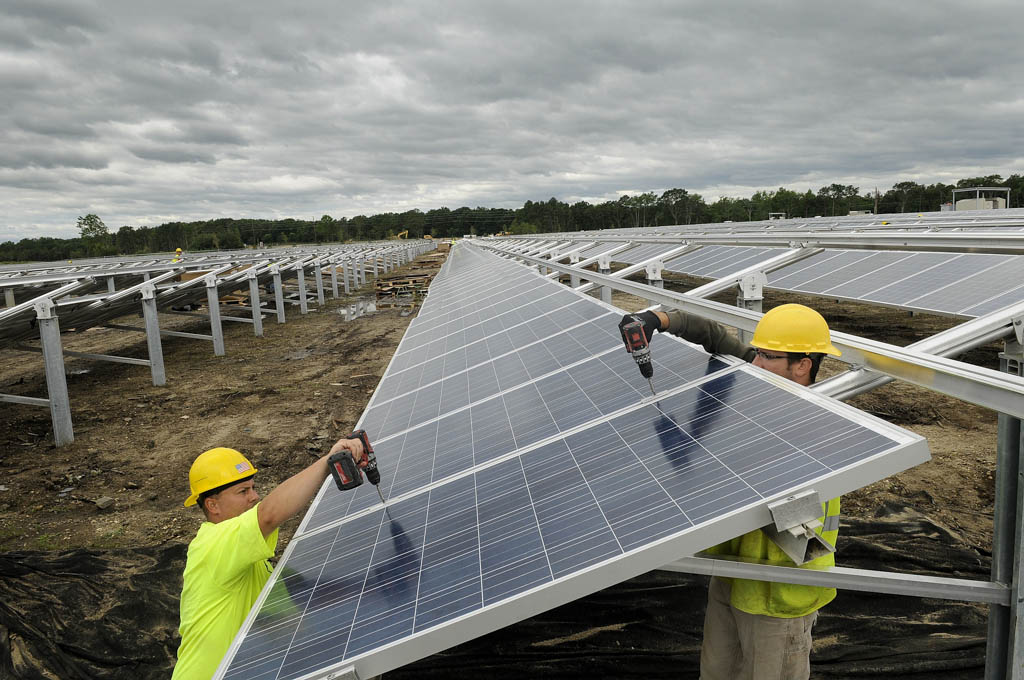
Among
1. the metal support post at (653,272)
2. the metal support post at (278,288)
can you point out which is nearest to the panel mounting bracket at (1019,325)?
the metal support post at (653,272)

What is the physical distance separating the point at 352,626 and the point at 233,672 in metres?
0.52

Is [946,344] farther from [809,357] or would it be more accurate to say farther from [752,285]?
[752,285]

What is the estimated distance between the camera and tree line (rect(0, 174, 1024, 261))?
84.2m

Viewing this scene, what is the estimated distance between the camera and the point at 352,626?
2.58 meters

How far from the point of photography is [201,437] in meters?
12.0

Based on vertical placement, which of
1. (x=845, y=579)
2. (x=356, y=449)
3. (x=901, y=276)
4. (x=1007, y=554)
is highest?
(x=901, y=276)

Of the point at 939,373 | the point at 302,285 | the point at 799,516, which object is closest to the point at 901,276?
the point at 939,373

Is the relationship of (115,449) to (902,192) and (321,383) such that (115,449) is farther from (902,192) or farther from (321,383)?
(902,192)

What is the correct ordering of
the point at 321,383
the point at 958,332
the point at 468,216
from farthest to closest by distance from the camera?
1. the point at 468,216
2. the point at 321,383
3. the point at 958,332

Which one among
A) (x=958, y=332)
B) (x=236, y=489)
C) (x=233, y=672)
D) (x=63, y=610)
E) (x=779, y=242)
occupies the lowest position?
(x=63, y=610)

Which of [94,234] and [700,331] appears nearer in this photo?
[700,331]

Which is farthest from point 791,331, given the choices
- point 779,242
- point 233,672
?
point 779,242

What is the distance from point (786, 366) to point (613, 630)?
3253 mm

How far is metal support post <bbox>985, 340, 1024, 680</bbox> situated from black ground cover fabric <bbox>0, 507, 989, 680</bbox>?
1865 millimetres
